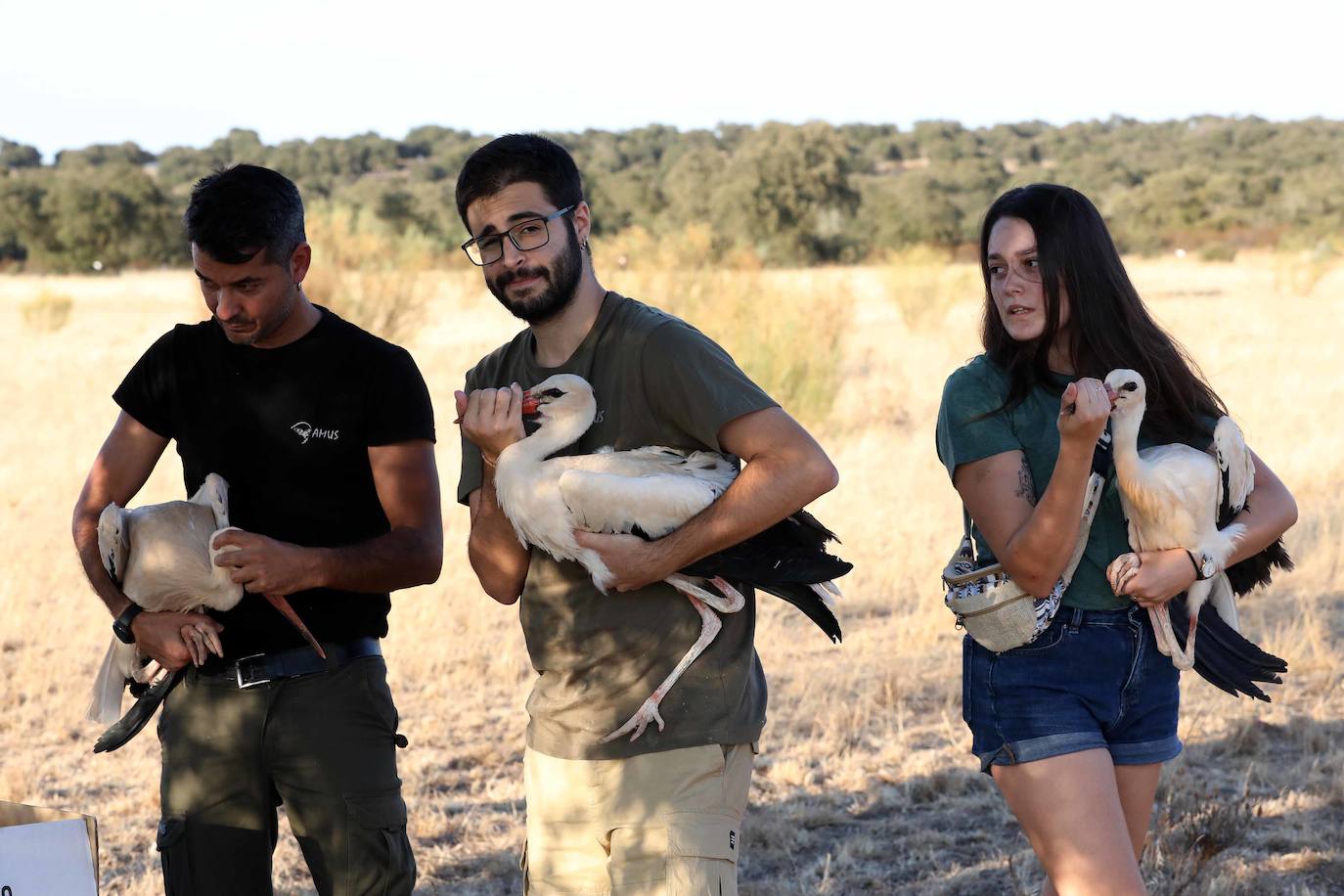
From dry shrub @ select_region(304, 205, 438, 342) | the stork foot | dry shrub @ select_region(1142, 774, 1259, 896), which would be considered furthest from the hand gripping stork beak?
dry shrub @ select_region(304, 205, 438, 342)

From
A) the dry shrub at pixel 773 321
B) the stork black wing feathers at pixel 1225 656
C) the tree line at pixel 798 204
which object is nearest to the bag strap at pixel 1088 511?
the stork black wing feathers at pixel 1225 656

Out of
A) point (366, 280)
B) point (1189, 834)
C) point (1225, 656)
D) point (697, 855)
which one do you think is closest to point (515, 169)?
point (697, 855)

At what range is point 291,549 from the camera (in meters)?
3.75

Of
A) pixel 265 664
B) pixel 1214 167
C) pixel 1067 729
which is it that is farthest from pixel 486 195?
pixel 1214 167

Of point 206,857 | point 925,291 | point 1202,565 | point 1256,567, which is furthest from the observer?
point 925,291

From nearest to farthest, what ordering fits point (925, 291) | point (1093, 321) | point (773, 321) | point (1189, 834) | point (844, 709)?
point (1093, 321) < point (1189, 834) < point (844, 709) < point (773, 321) < point (925, 291)

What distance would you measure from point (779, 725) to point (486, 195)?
4627mm

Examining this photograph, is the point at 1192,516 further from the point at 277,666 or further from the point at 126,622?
the point at 126,622

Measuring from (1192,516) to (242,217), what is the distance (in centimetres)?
271

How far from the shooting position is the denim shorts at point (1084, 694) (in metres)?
3.60

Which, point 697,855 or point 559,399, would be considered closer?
point 697,855

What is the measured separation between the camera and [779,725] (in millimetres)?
7539

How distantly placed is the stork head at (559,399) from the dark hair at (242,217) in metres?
0.93

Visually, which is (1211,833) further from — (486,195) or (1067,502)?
(486,195)
